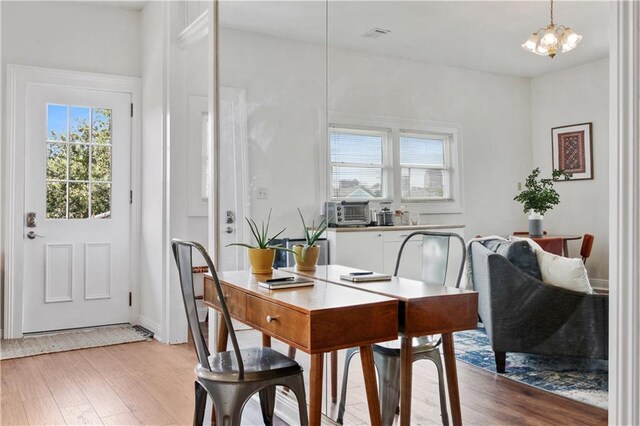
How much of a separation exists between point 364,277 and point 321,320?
533 mm

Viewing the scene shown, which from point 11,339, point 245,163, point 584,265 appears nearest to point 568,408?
point 584,265

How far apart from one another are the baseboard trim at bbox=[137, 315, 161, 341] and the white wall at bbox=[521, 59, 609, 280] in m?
3.54

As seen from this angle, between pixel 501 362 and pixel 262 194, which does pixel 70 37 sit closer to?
pixel 262 194

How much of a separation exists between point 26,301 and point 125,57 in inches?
89.4

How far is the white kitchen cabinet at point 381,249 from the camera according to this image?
6.64 feet

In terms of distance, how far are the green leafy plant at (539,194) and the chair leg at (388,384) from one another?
0.81 metres

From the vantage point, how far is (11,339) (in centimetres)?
434

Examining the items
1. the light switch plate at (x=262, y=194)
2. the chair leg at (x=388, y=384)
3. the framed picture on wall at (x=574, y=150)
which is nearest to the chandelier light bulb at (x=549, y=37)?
the framed picture on wall at (x=574, y=150)

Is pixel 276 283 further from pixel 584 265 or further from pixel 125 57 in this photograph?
pixel 125 57

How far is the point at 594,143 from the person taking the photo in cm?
144

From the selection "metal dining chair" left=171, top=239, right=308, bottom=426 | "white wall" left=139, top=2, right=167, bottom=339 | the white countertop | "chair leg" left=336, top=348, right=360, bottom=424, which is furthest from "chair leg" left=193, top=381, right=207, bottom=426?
"white wall" left=139, top=2, right=167, bottom=339

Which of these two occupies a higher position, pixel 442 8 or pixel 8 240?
pixel 442 8

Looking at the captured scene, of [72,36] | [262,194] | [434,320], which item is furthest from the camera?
[72,36]

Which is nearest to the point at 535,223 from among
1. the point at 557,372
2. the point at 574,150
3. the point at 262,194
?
the point at 574,150
